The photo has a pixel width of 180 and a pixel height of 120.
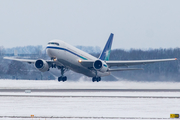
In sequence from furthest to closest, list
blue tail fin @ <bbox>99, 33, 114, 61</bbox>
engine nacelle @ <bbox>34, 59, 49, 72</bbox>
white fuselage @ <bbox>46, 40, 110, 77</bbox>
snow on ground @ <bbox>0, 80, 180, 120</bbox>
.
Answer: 1. blue tail fin @ <bbox>99, 33, 114, 61</bbox>
2. engine nacelle @ <bbox>34, 59, 49, 72</bbox>
3. white fuselage @ <bbox>46, 40, 110, 77</bbox>
4. snow on ground @ <bbox>0, 80, 180, 120</bbox>

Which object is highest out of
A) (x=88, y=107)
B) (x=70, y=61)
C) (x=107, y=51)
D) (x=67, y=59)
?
(x=107, y=51)

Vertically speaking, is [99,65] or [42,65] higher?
[99,65]

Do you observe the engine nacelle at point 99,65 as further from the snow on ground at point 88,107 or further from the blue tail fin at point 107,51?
the snow on ground at point 88,107

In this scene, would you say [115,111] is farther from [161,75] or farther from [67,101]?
[161,75]

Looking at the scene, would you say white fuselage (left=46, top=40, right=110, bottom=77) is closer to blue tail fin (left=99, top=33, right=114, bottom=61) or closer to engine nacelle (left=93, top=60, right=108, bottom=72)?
engine nacelle (left=93, top=60, right=108, bottom=72)

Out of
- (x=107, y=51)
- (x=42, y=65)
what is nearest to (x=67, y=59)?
(x=42, y=65)

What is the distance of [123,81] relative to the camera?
52438mm

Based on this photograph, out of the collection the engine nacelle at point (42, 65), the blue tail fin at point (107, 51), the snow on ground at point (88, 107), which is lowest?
the snow on ground at point (88, 107)

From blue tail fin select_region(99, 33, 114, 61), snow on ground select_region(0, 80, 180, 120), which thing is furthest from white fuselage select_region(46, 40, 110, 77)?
snow on ground select_region(0, 80, 180, 120)

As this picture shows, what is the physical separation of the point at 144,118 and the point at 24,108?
870 centimetres

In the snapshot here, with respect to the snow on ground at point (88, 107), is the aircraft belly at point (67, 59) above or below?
above

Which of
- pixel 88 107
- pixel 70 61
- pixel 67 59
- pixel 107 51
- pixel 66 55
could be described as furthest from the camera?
pixel 107 51

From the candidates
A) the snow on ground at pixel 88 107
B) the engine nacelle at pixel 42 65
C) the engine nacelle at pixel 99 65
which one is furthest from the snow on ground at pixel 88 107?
the engine nacelle at pixel 99 65

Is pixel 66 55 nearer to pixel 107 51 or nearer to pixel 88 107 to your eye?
pixel 107 51
